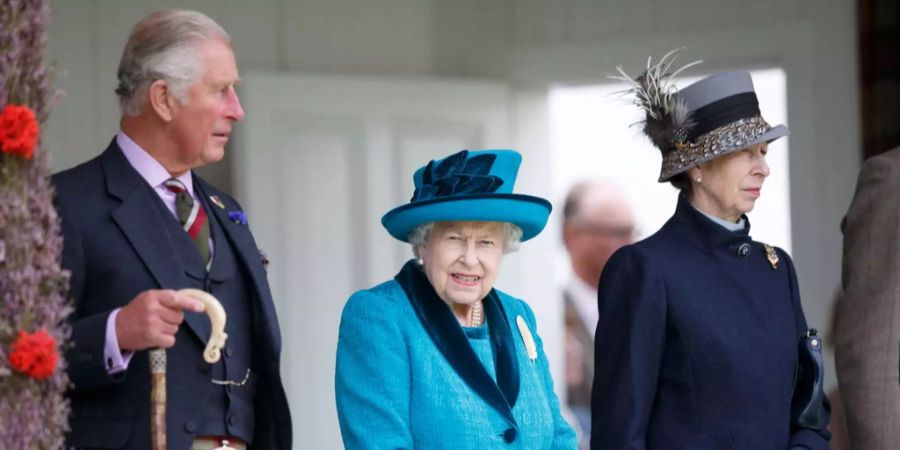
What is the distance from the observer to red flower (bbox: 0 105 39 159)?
9.77 feet

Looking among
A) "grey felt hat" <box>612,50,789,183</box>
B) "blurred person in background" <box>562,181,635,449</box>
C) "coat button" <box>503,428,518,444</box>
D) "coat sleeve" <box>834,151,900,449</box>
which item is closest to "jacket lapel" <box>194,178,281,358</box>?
"coat button" <box>503,428,518,444</box>

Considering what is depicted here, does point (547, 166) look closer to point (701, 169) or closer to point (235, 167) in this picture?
point (235, 167)

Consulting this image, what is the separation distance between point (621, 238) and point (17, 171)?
18.3 feet

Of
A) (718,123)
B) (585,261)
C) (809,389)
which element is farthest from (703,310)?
(585,261)

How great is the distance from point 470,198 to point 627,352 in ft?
1.59

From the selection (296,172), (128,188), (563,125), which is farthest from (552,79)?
(128,188)

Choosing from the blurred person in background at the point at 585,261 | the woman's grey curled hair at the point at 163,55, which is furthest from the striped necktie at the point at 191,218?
the blurred person in background at the point at 585,261

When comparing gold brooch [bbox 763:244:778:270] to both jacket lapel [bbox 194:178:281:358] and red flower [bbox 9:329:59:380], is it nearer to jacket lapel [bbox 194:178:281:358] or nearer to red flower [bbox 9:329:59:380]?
jacket lapel [bbox 194:178:281:358]

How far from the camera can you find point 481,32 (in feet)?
23.6

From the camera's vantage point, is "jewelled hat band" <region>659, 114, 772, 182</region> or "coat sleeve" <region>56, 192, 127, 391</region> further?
"jewelled hat band" <region>659, 114, 772, 182</region>

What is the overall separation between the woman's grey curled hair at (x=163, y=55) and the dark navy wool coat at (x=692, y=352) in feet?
3.45

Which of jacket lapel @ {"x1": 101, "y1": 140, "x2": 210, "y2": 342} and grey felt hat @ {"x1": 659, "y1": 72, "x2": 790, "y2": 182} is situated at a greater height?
grey felt hat @ {"x1": 659, "y1": 72, "x2": 790, "y2": 182}

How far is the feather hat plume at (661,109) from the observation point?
12.7 feet

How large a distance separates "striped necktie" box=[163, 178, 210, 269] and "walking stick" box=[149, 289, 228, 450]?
0.32 meters
